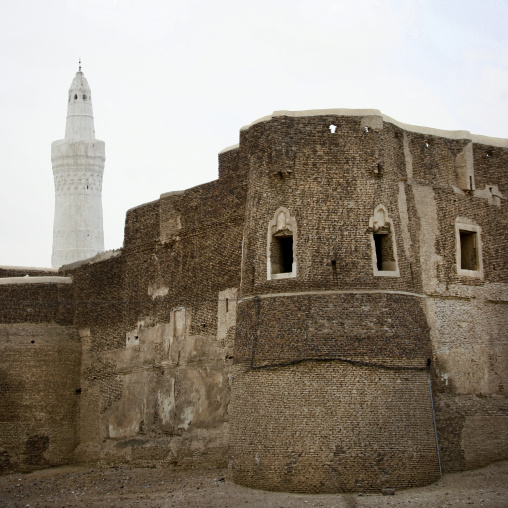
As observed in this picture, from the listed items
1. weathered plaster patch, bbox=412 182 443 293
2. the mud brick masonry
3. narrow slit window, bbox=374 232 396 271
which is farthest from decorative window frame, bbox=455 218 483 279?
narrow slit window, bbox=374 232 396 271

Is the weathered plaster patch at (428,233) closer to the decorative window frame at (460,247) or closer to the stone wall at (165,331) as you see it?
the decorative window frame at (460,247)

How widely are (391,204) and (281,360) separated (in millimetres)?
3361

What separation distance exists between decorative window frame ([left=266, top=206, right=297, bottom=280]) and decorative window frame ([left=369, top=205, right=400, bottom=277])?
1.32 m

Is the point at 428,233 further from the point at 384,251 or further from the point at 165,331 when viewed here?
the point at 165,331

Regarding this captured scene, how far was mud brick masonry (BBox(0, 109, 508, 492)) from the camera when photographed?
17.5 metres

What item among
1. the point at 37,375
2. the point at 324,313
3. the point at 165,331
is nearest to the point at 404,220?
the point at 324,313

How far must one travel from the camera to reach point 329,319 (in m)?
17.9

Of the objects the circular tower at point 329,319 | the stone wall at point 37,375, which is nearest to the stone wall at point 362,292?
the circular tower at point 329,319

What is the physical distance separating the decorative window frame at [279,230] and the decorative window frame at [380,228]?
4.33 feet

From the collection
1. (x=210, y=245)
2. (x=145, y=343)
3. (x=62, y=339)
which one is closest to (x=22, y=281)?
(x=62, y=339)

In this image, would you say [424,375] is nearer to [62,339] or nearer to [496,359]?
[496,359]

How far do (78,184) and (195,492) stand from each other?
25.5 meters

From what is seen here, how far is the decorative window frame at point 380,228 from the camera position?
1833cm

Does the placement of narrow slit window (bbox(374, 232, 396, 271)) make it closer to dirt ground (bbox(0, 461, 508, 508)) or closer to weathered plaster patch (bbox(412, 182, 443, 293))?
weathered plaster patch (bbox(412, 182, 443, 293))
